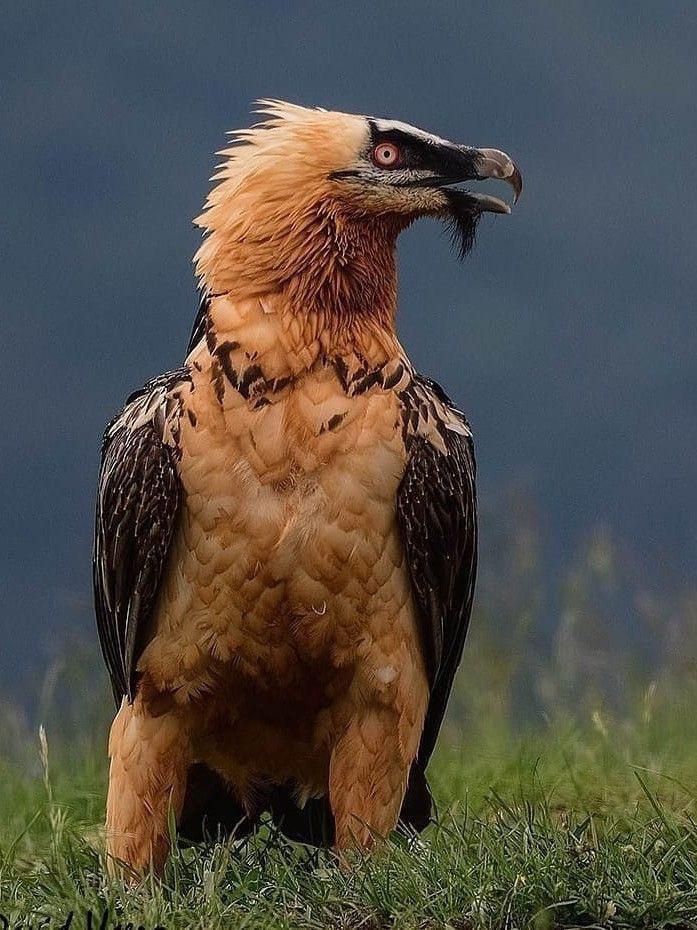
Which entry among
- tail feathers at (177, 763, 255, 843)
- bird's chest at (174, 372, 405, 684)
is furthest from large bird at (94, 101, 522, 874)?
tail feathers at (177, 763, 255, 843)

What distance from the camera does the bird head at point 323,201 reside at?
5578 millimetres

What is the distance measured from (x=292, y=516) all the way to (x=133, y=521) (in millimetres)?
562

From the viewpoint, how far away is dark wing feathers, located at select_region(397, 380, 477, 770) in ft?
18.0

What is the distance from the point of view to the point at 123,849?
18.5 ft

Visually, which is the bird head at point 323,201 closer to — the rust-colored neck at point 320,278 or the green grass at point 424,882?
the rust-colored neck at point 320,278

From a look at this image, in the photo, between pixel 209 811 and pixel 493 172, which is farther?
pixel 209 811

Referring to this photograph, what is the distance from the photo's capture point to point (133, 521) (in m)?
5.56

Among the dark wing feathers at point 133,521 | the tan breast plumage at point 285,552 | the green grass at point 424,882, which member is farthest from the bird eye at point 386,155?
the green grass at point 424,882

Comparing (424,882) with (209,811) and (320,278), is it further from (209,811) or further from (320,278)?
(320,278)

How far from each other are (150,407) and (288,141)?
0.94 meters

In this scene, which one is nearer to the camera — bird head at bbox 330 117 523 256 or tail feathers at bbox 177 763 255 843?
bird head at bbox 330 117 523 256

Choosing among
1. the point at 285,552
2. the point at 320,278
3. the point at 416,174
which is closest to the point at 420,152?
the point at 416,174

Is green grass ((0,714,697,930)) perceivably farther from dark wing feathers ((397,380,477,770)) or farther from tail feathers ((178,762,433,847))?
dark wing feathers ((397,380,477,770))

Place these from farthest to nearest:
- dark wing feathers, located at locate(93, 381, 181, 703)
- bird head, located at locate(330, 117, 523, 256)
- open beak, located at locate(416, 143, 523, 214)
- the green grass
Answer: open beak, located at locate(416, 143, 523, 214)
bird head, located at locate(330, 117, 523, 256)
dark wing feathers, located at locate(93, 381, 181, 703)
the green grass
